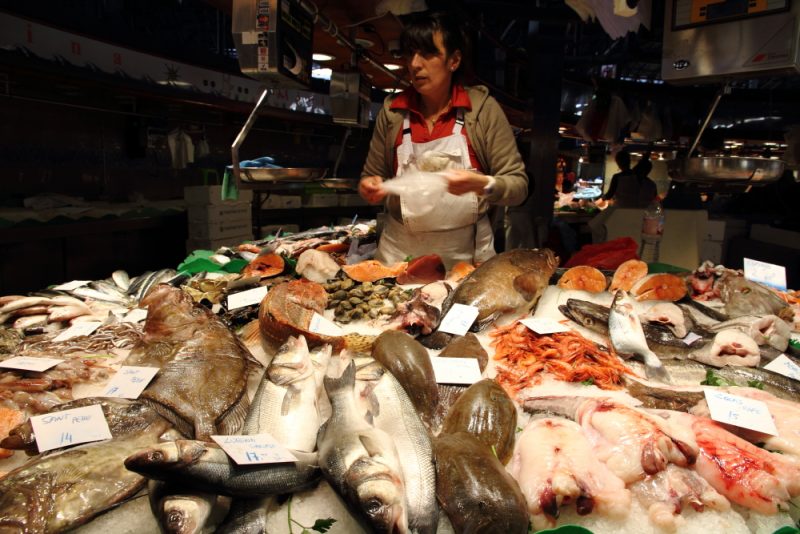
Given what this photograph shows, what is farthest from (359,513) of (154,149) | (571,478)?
(154,149)

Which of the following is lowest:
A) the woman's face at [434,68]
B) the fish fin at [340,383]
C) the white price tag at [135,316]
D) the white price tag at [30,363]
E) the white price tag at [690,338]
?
the white price tag at [30,363]

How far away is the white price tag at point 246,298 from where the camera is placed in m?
2.53

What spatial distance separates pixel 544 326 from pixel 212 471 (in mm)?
1569

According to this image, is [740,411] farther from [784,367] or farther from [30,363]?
[30,363]

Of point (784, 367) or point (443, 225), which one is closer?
point (784, 367)

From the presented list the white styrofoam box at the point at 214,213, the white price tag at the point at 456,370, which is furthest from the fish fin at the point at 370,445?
the white styrofoam box at the point at 214,213

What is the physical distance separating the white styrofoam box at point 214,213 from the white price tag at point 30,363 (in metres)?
5.34

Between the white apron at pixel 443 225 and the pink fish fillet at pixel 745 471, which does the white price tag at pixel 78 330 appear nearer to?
the white apron at pixel 443 225

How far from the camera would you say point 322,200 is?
9141 millimetres

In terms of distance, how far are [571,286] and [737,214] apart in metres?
6.15

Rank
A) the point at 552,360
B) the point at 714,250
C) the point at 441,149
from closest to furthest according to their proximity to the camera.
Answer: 1. the point at 552,360
2. the point at 441,149
3. the point at 714,250

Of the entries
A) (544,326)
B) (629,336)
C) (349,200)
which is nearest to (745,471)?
(629,336)

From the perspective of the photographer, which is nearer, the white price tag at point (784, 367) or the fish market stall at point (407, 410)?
the fish market stall at point (407, 410)

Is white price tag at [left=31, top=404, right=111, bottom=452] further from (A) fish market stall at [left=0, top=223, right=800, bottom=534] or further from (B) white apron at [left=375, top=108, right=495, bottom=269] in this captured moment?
(B) white apron at [left=375, top=108, right=495, bottom=269]
